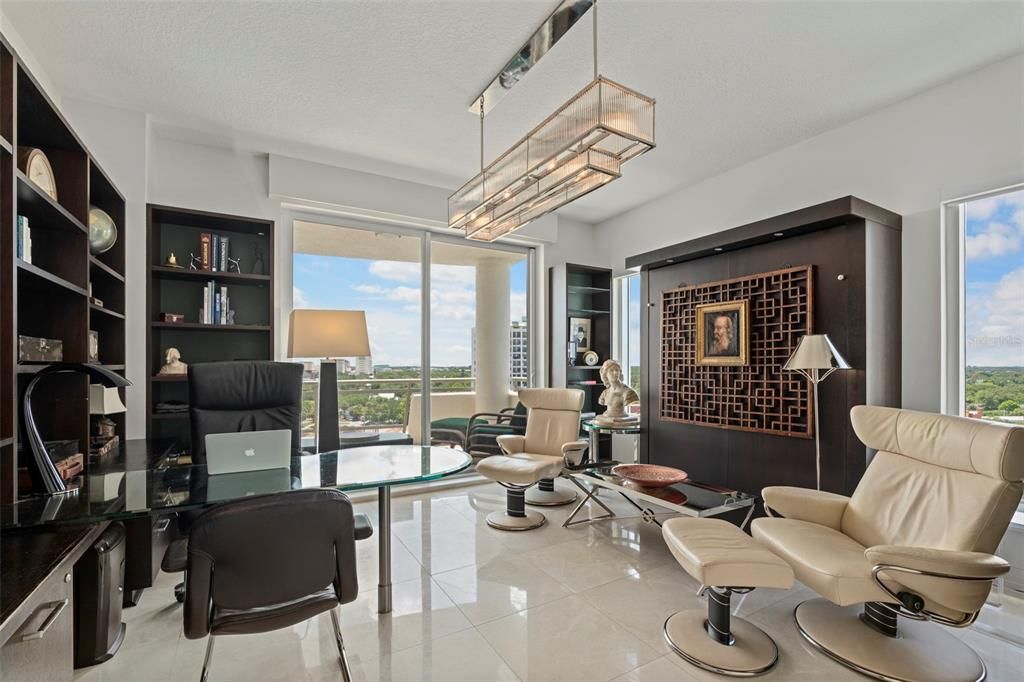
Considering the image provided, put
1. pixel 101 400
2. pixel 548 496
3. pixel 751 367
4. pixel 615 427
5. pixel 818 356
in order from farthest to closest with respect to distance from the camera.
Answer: pixel 615 427 < pixel 548 496 < pixel 751 367 < pixel 818 356 < pixel 101 400

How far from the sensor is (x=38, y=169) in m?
2.03

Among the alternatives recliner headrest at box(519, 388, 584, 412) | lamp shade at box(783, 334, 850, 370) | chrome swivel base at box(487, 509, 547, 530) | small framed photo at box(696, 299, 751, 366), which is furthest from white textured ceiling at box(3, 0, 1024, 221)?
chrome swivel base at box(487, 509, 547, 530)

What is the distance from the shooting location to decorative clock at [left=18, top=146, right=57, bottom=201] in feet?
6.33

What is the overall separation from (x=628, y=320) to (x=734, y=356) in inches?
77.6

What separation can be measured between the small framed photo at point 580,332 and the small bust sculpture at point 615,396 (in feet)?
3.03

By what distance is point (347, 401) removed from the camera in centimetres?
444

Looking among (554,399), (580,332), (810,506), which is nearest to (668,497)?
(810,506)

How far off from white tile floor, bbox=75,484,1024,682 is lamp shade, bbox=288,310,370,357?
4.41ft

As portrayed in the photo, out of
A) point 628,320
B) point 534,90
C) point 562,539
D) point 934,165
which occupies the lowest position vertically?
point 562,539

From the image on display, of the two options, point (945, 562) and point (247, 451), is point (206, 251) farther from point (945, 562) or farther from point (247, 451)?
point (945, 562)

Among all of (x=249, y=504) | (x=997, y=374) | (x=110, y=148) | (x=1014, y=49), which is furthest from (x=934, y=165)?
(x=110, y=148)

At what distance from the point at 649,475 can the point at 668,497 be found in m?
0.35

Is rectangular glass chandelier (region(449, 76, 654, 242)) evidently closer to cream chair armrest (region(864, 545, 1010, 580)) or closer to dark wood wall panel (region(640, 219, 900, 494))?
dark wood wall panel (region(640, 219, 900, 494))

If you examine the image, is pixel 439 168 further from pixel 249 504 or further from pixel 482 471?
pixel 249 504
